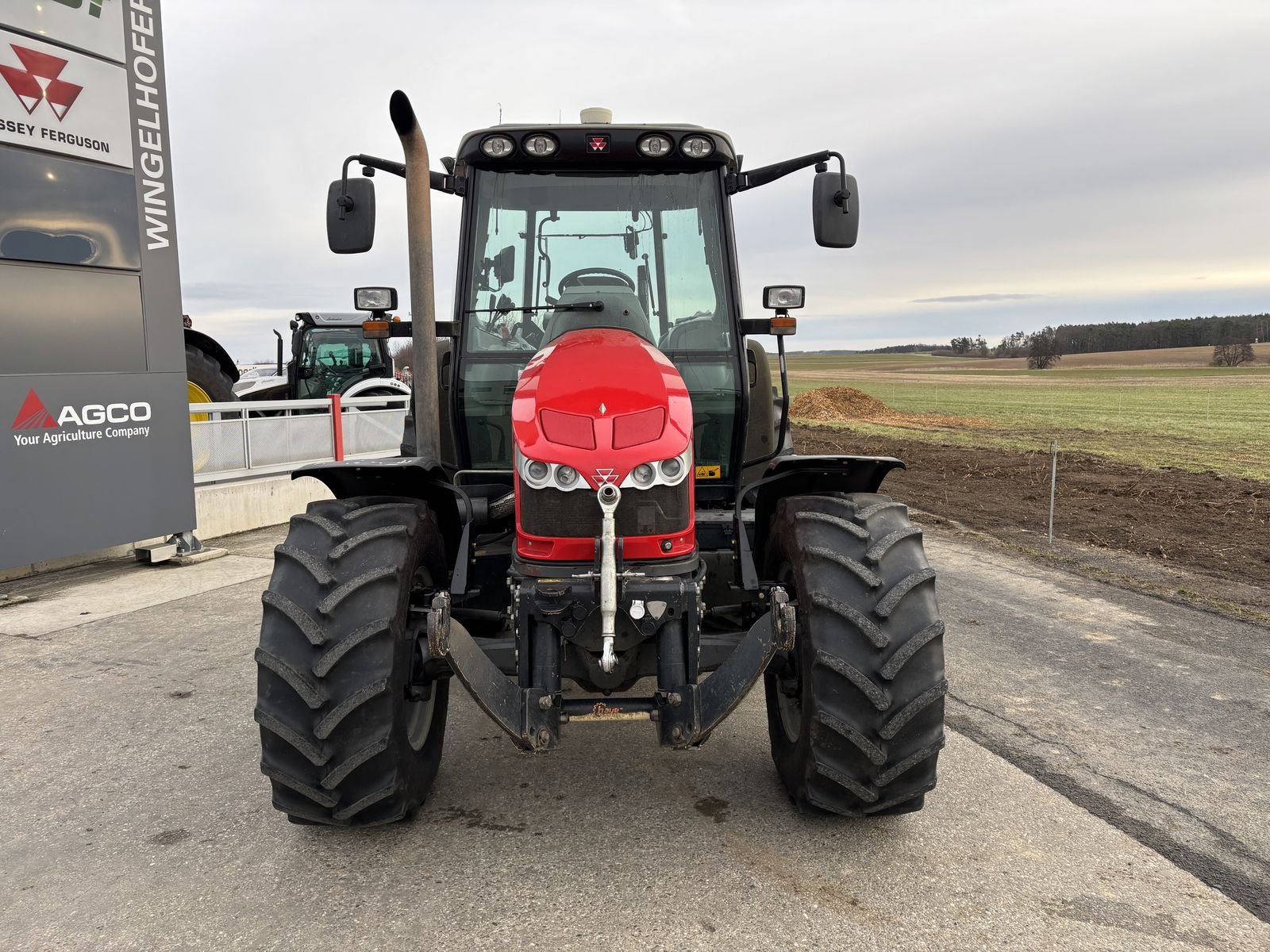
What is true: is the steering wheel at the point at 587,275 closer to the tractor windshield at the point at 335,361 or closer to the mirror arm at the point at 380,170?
the mirror arm at the point at 380,170

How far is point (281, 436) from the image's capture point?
11375 mm

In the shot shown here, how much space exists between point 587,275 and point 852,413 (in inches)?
1087

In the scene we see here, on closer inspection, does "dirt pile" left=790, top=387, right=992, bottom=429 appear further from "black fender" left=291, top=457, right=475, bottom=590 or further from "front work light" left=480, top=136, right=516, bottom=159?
"black fender" left=291, top=457, right=475, bottom=590

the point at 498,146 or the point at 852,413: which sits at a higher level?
the point at 498,146

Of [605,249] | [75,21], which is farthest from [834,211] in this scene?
[75,21]

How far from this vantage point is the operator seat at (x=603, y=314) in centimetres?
390

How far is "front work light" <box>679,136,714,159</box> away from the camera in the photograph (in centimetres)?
412

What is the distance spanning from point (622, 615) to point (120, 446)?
21.5ft

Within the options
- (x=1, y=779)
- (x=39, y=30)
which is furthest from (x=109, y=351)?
(x=1, y=779)

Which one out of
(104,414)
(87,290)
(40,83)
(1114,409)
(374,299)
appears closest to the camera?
(374,299)

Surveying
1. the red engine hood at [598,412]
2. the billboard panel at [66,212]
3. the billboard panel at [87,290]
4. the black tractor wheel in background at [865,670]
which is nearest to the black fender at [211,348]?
the billboard panel at [87,290]

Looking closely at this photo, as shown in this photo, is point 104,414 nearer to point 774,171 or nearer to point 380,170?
point 380,170

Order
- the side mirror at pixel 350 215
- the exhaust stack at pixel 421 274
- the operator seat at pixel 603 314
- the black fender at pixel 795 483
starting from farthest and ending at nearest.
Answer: the side mirror at pixel 350 215, the operator seat at pixel 603 314, the black fender at pixel 795 483, the exhaust stack at pixel 421 274

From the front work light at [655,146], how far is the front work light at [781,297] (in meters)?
0.76
